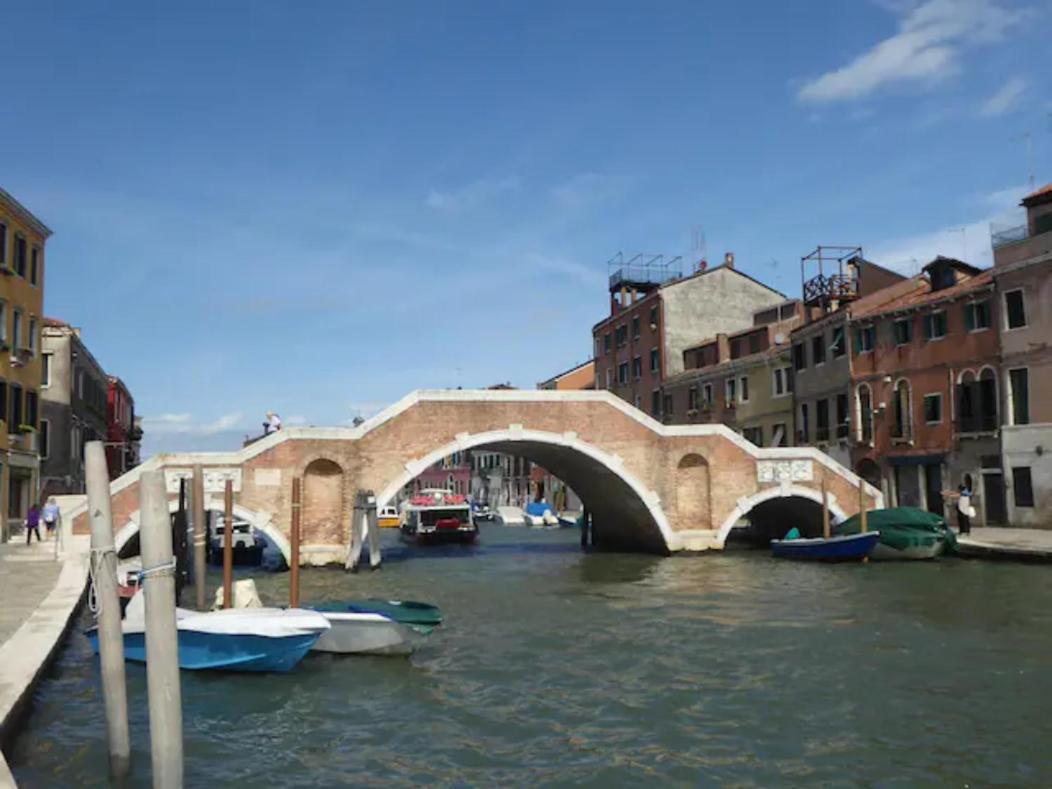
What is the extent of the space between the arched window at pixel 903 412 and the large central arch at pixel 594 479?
7.56 meters

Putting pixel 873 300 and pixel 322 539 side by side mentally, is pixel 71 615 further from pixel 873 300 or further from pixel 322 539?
pixel 873 300

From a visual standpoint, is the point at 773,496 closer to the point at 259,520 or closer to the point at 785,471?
the point at 785,471

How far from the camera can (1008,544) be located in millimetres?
21734

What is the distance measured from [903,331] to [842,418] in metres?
3.82

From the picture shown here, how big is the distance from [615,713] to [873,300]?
2389 cm

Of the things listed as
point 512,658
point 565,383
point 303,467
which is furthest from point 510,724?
point 565,383

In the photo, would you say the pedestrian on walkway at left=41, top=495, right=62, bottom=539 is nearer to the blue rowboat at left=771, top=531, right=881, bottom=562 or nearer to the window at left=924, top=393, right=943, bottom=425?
the blue rowboat at left=771, top=531, right=881, bottom=562

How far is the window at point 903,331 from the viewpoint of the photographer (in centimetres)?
2848

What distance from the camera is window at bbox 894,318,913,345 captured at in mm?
28484

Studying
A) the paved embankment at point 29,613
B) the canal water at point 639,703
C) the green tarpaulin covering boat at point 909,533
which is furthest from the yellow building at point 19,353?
the green tarpaulin covering boat at point 909,533

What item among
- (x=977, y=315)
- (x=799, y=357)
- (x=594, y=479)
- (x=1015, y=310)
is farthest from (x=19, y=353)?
(x=1015, y=310)

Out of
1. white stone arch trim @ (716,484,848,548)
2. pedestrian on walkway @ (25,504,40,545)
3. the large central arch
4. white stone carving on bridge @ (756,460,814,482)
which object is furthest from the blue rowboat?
pedestrian on walkway @ (25,504,40,545)

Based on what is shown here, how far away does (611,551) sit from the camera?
31031mm

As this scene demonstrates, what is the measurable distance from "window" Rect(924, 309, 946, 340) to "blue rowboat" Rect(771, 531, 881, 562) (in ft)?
22.2
